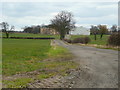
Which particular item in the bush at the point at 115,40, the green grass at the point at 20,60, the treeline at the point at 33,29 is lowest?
the green grass at the point at 20,60

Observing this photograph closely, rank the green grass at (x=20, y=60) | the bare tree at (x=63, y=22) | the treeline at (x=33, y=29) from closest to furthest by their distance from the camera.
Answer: the green grass at (x=20, y=60), the bare tree at (x=63, y=22), the treeline at (x=33, y=29)

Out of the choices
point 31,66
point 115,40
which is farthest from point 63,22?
point 31,66

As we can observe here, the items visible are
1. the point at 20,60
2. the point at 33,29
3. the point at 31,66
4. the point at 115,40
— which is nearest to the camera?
the point at 31,66

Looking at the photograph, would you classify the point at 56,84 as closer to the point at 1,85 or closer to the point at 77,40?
the point at 1,85

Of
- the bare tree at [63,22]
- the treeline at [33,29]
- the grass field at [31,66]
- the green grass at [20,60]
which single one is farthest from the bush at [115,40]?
the treeline at [33,29]

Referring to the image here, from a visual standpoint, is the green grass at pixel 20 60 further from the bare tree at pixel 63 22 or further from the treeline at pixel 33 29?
the treeline at pixel 33 29

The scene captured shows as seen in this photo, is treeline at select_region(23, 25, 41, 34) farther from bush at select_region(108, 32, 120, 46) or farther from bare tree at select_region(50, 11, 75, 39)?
bush at select_region(108, 32, 120, 46)

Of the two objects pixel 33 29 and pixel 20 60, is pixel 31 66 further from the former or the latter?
pixel 33 29

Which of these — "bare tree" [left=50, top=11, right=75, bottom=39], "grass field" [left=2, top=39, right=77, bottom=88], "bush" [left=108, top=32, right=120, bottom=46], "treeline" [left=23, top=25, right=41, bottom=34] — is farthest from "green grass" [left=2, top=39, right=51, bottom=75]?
"treeline" [left=23, top=25, right=41, bottom=34]

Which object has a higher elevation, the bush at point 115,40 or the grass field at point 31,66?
the bush at point 115,40

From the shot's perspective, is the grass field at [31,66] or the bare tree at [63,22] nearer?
the grass field at [31,66]

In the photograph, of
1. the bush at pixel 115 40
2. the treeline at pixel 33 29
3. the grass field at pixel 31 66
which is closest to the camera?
the grass field at pixel 31 66

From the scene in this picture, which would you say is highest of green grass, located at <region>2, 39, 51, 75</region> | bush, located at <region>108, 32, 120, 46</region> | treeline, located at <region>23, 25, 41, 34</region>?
treeline, located at <region>23, 25, 41, 34</region>

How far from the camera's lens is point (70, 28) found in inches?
2621
